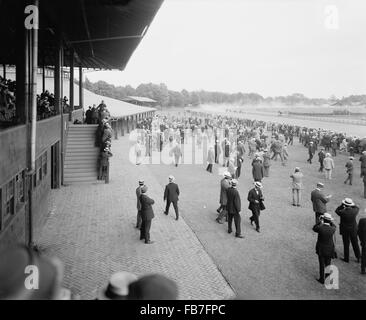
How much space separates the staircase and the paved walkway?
2.32 metres

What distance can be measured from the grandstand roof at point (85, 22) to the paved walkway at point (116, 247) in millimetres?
5280

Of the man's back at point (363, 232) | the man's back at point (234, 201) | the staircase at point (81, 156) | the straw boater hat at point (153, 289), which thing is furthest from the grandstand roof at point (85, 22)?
the man's back at point (363, 232)

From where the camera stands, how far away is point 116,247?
376 inches

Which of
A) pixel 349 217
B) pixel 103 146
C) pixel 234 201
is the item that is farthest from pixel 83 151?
pixel 349 217

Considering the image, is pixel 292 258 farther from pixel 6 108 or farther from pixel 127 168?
pixel 127 168

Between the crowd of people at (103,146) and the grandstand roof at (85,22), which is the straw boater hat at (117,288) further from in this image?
the crowd of people at (103,146)

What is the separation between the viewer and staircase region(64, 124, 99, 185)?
1745 cm

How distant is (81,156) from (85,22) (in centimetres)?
618

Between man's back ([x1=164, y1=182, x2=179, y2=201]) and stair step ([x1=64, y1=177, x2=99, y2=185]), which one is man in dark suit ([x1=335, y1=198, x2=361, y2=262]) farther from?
stair step ([x1=64, y1=177, x2=99, y2=185])

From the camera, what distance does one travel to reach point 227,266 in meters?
8.48

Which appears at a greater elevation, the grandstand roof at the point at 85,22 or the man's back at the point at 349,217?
the grandstand roof at the point at 85,22

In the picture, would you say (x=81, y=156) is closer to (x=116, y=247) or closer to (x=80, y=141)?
(x=80, y=141)

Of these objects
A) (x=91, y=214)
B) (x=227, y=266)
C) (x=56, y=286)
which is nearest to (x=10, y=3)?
(x=91, y=214)

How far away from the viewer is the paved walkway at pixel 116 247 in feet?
24.7
